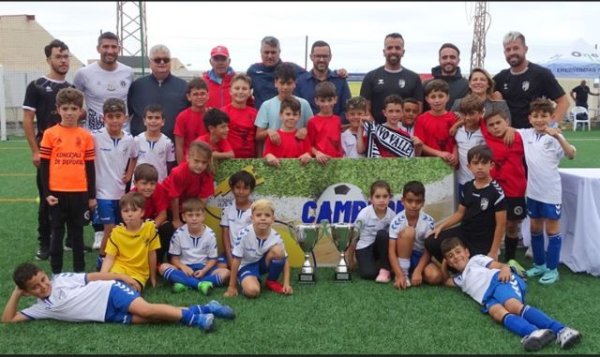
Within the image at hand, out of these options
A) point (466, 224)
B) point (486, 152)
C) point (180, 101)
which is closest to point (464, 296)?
point (466, 224)

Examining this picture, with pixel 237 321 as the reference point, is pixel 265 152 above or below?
above

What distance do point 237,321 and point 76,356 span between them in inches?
40.1

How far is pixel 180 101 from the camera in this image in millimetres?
5570

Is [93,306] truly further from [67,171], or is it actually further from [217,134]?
[217,134]

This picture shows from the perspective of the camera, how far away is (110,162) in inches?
193

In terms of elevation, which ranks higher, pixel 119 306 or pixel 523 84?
pixel 523 84

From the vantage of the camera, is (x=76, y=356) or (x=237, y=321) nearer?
(x=76, y=356)

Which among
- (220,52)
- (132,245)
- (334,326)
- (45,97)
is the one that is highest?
(220,52)

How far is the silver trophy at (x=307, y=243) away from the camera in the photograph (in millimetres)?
4699

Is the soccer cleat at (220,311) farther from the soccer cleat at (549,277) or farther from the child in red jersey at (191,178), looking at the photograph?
the soccer cleat at (549,277)

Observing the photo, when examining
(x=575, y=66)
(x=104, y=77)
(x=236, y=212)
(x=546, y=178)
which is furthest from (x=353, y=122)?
(x=575, y=66)

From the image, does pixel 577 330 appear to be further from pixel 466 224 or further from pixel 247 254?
pixel 247 254

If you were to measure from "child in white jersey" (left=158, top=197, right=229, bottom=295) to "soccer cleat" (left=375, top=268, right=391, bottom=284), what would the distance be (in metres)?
1.24

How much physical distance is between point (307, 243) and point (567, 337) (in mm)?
2166
